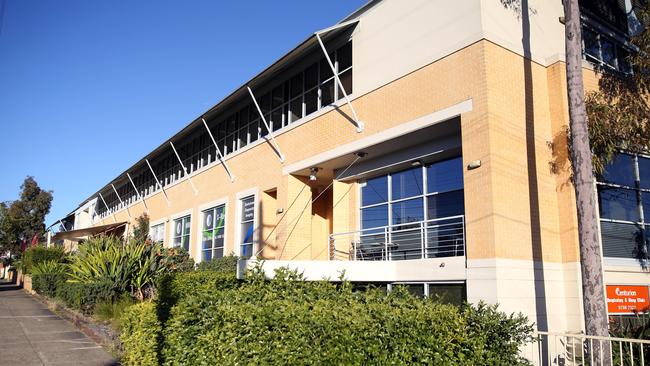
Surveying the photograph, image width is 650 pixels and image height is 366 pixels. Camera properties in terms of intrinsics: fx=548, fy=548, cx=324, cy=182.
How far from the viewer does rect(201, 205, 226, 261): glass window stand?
22.3 metres

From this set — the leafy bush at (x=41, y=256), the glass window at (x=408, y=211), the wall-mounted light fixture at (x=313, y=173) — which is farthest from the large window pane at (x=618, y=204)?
the leafy bush at (x=41, y=256)

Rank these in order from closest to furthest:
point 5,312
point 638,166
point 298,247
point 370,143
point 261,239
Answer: point 638,166
point 370,143
point 5,312
point 298,247
point 261,239

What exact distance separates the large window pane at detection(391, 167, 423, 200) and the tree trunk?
5.00 m

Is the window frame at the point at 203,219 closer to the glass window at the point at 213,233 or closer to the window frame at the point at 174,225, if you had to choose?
the glass window at the point at 213,233

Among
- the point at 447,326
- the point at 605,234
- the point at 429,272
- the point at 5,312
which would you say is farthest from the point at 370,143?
the point at 5,312

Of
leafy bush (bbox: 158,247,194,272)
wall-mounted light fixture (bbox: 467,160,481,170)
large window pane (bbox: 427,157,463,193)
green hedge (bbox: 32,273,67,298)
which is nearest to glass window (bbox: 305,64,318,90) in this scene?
large window pane (bbox: 427,157,463,193)

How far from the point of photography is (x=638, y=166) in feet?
43.0

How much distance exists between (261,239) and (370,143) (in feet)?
21.5

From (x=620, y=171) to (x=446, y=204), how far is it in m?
4.11

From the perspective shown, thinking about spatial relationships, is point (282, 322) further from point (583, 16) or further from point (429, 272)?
point (583, 16)

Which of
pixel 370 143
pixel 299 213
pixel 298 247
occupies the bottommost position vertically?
pixel 298 247

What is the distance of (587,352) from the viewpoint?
9.62 meters

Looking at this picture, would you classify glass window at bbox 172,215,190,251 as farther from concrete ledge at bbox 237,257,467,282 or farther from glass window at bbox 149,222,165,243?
concrete ledge at bbox 237,257,467,282

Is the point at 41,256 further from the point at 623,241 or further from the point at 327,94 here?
the point at 623,241
